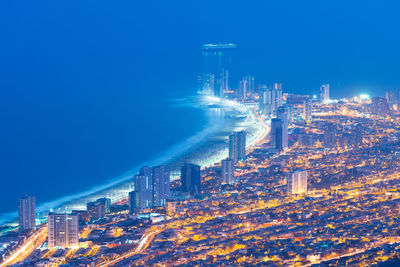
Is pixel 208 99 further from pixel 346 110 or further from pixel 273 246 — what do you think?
pixel 273 246

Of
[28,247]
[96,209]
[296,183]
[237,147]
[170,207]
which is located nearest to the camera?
[28,247]

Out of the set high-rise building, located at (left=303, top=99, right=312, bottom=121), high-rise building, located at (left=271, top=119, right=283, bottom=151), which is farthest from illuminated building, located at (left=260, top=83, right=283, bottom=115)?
high-rise building, located at (left=271, top=119, right=283, bottom=151)

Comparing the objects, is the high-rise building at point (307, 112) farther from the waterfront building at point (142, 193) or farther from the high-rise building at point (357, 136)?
the waterfront building at point (142, 193)

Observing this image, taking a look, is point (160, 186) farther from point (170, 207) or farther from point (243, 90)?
point (243, 90)

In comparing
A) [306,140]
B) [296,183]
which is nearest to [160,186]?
[296,183]

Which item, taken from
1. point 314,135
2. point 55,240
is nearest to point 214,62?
point 314,135

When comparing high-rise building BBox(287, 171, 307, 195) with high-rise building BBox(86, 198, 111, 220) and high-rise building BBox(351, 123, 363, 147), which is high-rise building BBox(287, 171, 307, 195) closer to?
high-rise building BBox(86, 198, 111, 220)

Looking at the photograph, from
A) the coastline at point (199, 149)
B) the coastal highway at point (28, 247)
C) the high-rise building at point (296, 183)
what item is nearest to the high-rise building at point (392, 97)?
the coastline at point (199, 149)
